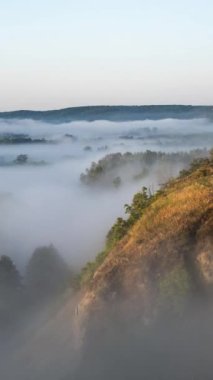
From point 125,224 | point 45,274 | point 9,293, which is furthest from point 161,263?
point 45,274

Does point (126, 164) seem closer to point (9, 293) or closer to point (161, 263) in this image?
point (9, 293)

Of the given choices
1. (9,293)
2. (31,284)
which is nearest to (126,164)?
(31,284)

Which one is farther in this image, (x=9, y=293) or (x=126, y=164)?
(x=126, y=164)

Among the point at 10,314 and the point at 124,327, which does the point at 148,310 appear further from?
the point at 10,314

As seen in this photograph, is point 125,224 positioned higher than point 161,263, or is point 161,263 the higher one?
point 125,224

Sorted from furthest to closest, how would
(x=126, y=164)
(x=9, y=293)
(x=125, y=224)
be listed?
(x=126, y=164) < (x=9, y=293) < (x=125, y=224)

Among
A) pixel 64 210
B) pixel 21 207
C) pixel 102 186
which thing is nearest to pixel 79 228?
pixel 102 186

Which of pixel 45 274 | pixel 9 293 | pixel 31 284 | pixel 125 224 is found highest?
pixel 125 224

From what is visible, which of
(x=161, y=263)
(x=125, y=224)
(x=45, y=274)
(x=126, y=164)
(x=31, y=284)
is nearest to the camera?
(x=161, y=263)
